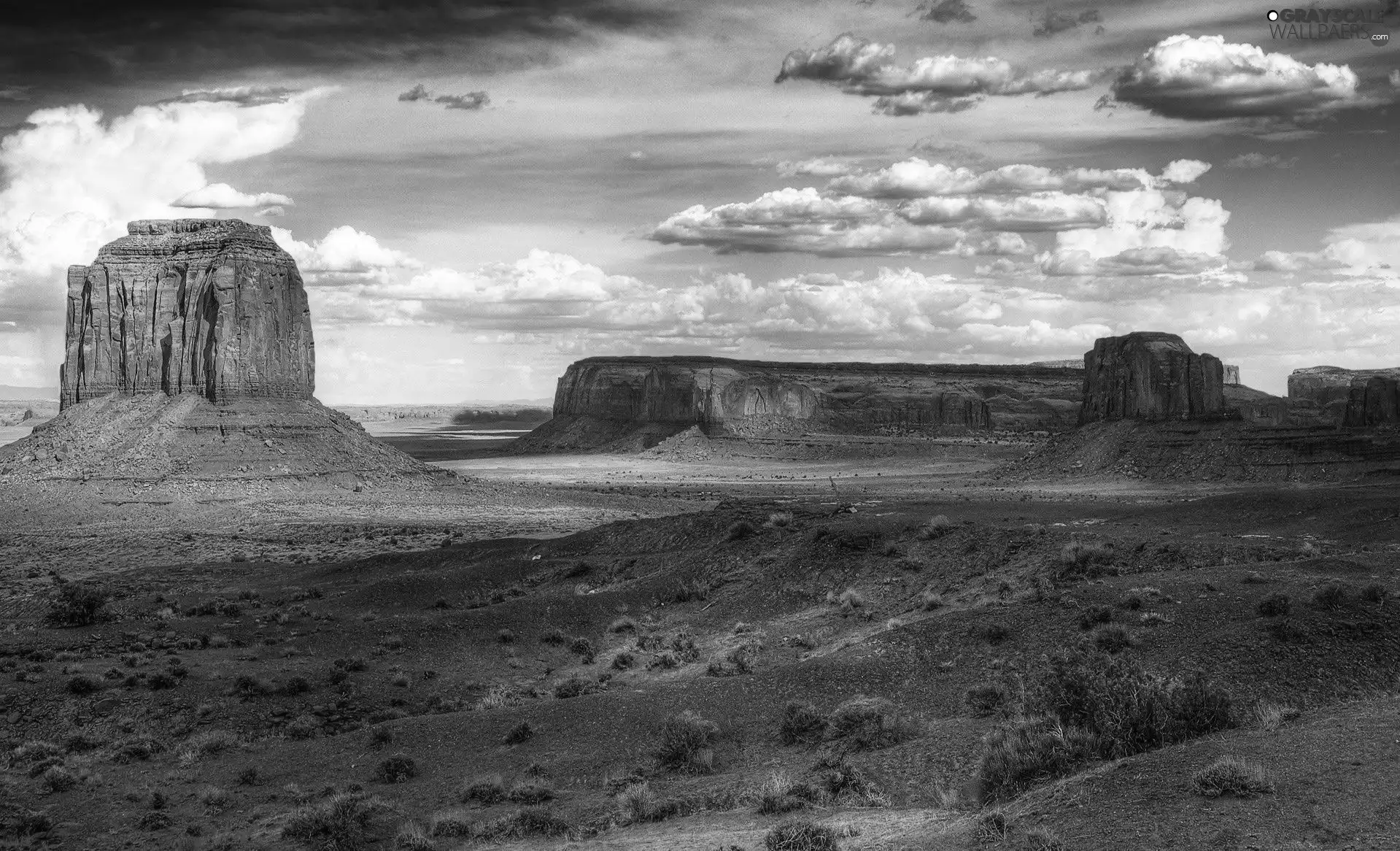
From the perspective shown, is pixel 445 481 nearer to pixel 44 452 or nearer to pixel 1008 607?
pixel 44 452

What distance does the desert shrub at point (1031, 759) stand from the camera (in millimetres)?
12656

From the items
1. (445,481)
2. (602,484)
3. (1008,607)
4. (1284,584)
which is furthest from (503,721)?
(602,484)

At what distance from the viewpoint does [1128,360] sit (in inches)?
2505

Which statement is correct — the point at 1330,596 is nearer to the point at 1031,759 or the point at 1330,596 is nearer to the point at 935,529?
the point at 1031,759

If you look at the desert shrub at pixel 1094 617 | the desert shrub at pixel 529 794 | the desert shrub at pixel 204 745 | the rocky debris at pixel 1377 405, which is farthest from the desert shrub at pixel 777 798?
the rocky debris at pixel 1377 405

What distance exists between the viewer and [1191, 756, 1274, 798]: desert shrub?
10.7m

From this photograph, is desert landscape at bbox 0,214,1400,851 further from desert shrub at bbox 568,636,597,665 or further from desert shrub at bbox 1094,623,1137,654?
desert shrub at bbox 568,636,597,665

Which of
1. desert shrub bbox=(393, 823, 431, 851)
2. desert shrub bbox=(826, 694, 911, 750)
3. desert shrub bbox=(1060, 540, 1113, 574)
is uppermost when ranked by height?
desert shrub bbox=(1060, 540, 1113, 574)

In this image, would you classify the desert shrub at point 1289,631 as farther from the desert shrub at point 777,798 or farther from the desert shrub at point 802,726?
the desert shrub at point 777,798

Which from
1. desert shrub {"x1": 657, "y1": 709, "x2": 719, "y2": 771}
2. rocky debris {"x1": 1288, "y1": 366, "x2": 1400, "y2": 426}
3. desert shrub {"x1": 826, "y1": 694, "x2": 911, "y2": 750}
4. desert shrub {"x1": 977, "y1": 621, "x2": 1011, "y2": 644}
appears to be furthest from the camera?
rocky debris {"x1": 1288, "y1": 366, "x2": 1400, "y2": 426}

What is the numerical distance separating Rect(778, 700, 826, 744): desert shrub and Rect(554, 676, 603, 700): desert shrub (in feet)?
17.6

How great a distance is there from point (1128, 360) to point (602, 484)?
35101mm

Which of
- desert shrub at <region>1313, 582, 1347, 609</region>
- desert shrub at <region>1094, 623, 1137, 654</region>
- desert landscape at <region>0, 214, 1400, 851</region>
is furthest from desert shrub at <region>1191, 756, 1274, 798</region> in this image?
desert shrub at <region>1313, 582, 1347, 609</region>

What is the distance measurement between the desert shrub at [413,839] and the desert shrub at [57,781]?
20.6 feet
